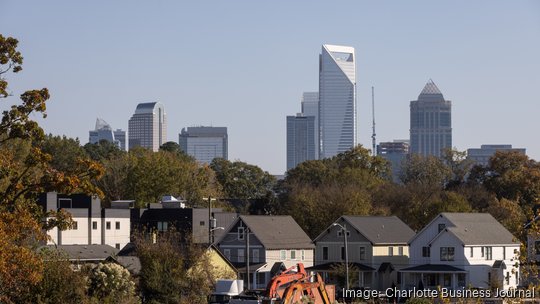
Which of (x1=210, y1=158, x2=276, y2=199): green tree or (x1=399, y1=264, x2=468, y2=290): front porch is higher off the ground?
(x1=210, y1=158, x2=276, y2=199): green tree

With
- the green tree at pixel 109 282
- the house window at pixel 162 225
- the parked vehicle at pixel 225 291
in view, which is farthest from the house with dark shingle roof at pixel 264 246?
the parked vehicle at pixel 225 291

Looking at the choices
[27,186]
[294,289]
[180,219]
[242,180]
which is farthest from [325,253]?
[242,180]

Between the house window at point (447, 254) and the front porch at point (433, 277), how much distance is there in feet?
2.19

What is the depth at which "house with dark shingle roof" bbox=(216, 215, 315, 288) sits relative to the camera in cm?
8562

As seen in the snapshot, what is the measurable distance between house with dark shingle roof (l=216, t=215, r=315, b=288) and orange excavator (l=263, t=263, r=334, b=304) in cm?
4152

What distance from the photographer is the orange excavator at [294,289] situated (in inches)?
1519

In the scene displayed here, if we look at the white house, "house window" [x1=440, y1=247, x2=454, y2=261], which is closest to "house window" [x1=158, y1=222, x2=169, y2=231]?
the white house

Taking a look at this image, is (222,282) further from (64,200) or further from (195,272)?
(64,200)

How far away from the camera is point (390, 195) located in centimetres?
11725

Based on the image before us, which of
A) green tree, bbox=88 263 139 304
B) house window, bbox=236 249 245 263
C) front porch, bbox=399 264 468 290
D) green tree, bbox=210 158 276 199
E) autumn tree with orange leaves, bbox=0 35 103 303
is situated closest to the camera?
autumn tree with orange leaves, bbox=0 35 103 303

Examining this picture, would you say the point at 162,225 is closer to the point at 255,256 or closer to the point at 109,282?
the point at 255,256

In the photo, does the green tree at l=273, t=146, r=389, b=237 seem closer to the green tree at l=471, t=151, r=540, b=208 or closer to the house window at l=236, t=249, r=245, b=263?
the green tree at l=471, t=151, r=540, b=208

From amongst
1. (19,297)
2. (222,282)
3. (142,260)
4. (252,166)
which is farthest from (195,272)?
(252,166)

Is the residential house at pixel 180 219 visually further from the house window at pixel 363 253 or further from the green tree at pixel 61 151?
the green tree at pixel 61 151
